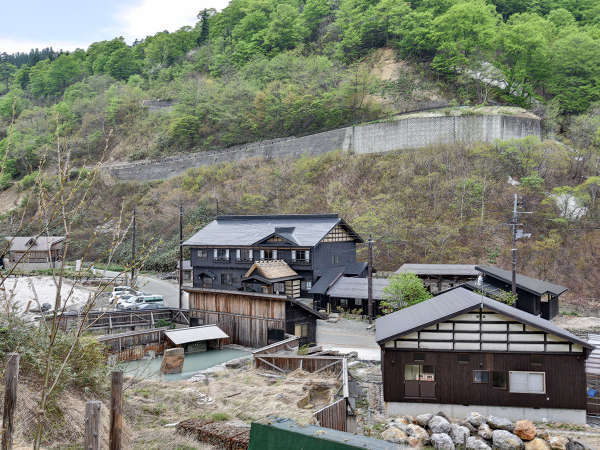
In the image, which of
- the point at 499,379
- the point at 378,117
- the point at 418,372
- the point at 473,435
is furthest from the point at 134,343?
the point at 378,117

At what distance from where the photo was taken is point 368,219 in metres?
33.4

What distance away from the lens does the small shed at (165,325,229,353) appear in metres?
17.9

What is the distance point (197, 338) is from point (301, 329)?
4.74 metres

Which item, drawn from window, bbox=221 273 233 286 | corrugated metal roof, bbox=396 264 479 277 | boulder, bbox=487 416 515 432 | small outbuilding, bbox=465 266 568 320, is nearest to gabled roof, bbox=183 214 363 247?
window, bbox=221 273 233 286

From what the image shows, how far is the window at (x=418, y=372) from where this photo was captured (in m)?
11.9

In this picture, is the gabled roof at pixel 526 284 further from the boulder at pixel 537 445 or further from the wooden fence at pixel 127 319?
the wooden fence at pixel 127 319

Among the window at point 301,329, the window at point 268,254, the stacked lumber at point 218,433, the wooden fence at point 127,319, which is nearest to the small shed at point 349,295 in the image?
the window at point 268,254

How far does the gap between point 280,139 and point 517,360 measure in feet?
129

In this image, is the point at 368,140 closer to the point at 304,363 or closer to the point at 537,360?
the point at 304,363

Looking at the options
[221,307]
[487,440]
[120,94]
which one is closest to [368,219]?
[221,307]

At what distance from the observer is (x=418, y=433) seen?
10.0 metres

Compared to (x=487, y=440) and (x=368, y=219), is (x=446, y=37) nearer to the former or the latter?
(x=368, y=219)

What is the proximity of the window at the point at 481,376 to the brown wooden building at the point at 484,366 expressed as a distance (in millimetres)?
26

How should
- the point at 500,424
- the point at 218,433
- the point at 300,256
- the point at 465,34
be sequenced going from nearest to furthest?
the point at 218,433 < the point at 500,424 < the point at 300,256 < the point at 465,34
